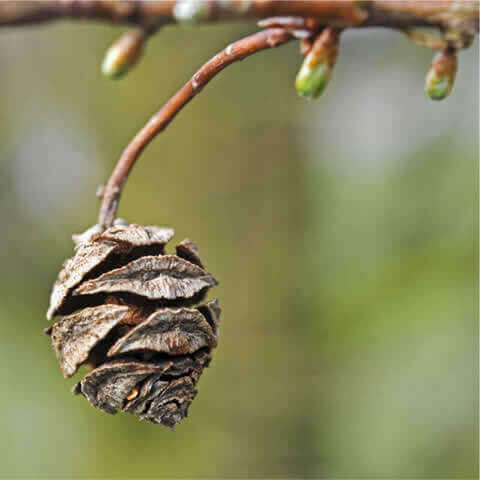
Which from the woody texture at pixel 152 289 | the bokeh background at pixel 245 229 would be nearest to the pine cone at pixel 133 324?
the woody texture at pixel 152 289

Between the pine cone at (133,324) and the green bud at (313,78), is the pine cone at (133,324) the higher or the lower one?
the lower one

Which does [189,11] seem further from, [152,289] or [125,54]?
[152,289]

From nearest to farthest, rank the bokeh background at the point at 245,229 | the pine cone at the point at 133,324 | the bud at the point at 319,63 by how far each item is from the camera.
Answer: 1. the bud at the point at 319,63
2. the pine cone at the point at 133,324
3. the bokeh background at the point at 245,229

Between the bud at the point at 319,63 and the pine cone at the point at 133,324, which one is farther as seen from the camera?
the pine cone at the point at 133,324

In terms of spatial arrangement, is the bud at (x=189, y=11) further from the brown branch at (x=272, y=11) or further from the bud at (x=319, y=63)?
the bud at (x=319, y=63)

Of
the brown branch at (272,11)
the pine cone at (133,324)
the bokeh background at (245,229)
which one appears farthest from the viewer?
the bokeh background at (245,229)

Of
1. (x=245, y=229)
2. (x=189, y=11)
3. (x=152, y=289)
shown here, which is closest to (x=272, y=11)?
(x=189, y=11)
